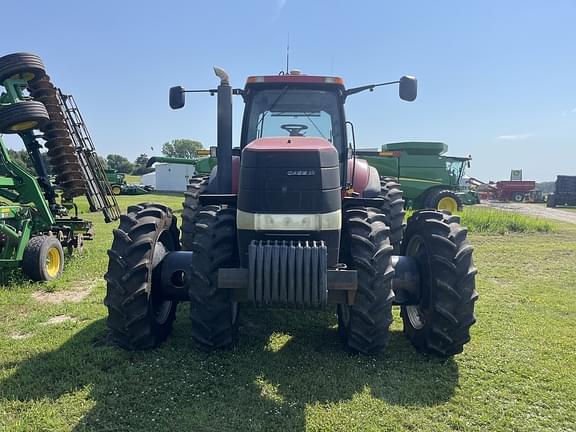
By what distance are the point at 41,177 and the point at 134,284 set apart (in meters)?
5.07

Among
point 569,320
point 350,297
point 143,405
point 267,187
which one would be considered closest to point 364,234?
point 350,297

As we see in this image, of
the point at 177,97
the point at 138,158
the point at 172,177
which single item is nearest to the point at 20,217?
the point at 177,97

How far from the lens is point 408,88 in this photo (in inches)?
174

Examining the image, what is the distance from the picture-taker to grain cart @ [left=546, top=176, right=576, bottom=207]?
28984 mm

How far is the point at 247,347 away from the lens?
386 cm

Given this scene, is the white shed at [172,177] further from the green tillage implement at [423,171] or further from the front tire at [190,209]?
the front tire at [190,209]

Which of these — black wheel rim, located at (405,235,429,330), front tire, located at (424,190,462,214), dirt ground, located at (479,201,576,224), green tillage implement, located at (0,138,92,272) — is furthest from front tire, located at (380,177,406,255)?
dirt ground, located at (479,201,576,224)

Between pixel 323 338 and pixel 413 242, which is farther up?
pixel 413 242

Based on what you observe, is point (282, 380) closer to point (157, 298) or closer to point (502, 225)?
point (157, 298)

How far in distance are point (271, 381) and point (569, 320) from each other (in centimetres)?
371

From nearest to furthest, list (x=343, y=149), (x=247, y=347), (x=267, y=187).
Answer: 1. (x=267, y=187)
2. (x=247, y=347)
3. (x=343, y=149)

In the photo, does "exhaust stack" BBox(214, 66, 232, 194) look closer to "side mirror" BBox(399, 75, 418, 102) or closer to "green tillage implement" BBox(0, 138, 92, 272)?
"side mirror" BBox(399, 75, 418, 102)

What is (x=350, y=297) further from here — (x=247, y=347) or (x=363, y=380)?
(x=247, y=347)

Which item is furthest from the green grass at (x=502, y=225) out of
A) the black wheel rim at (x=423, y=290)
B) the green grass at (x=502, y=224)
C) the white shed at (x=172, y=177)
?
the white shed at (x=172, y=177)
